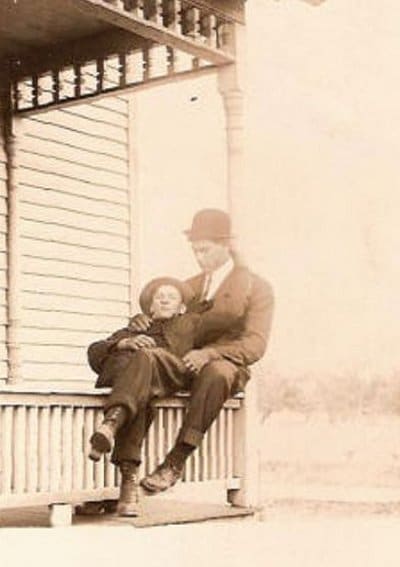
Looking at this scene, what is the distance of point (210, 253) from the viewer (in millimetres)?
7711

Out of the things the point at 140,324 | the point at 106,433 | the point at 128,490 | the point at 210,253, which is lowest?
the point at 128,490

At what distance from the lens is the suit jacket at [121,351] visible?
6996 mm

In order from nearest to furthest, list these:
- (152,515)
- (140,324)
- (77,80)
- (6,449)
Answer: (6,449) → (152,515) → (140,324) → (77,80)

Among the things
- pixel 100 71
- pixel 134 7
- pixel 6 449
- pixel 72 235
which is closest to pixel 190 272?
pixel 72 235

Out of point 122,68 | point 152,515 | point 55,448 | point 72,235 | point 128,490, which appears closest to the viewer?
point 55,448

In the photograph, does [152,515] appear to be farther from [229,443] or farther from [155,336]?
[155,336]

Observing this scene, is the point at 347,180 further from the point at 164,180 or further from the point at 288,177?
the point at 164,180

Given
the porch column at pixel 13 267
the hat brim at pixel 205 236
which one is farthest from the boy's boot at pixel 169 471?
the porch column at pixel 13 267

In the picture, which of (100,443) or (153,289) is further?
(153,289)

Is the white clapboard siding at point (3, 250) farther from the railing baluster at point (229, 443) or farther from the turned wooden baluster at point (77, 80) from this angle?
the railing baluster at point (229, 443)

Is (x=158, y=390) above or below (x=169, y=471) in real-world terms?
above

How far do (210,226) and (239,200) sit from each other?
1.01 ft

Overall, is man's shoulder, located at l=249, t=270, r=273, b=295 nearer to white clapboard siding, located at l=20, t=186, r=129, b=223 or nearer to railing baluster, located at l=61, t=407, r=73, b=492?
railing baluster, located at l=61, t=407, r=73, b=492

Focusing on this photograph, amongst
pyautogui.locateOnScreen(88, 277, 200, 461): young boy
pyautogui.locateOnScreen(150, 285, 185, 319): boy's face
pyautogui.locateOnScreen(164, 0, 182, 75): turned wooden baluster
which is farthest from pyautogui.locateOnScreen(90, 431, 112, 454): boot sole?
pyautogui.locateOnScreen(164, 0, 182, 75): turned wooden baluster
